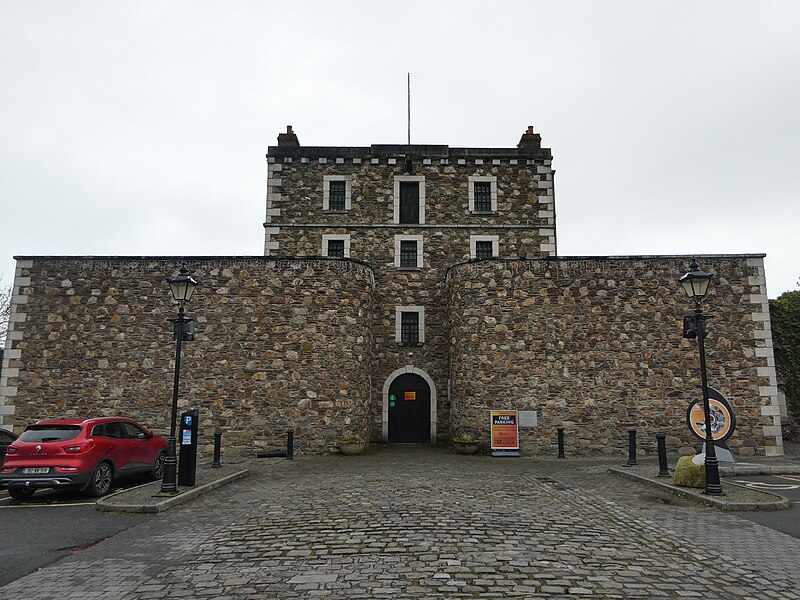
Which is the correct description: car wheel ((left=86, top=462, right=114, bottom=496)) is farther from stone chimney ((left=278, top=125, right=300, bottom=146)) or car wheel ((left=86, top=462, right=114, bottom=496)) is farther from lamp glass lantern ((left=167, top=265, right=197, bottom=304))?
stone chimney ((left=278, top=125, right=300, bottom=146))

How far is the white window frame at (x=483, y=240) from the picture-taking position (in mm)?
20344

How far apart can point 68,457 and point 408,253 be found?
13480 mm

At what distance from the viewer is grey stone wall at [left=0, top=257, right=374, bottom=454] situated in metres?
15.9

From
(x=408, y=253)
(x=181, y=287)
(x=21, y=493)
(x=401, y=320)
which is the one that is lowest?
(x=21, y=493)

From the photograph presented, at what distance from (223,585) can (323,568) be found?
38.7 inches

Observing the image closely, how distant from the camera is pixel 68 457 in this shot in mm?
9258

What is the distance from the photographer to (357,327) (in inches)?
667

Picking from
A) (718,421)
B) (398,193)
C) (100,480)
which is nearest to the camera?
(100,480)

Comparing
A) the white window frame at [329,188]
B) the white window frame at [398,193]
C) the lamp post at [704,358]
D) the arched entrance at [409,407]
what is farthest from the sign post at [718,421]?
the white window frame at [329,188]

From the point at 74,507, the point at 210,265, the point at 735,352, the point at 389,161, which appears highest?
the point at 389,161

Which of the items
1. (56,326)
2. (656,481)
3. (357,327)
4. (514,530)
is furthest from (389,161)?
(514,530)

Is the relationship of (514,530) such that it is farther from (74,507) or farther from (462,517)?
(74,507)

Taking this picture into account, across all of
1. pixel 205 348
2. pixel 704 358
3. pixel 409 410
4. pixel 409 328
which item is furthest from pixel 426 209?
pixel 704 358

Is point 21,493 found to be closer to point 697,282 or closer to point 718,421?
point 697,282
